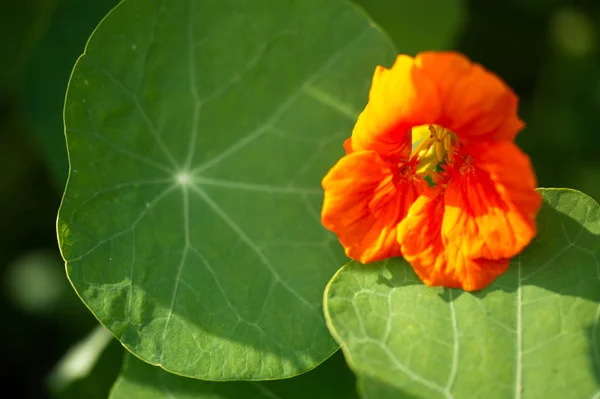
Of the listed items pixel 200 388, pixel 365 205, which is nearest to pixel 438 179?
pixel 365 205

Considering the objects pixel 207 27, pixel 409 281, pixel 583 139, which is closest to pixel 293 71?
pixel 207 27

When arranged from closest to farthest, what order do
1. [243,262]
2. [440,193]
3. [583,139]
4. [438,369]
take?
[438,369] < [440,193] < [243,262] < [583,139]

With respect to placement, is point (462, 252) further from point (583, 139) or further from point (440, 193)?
point (583, 139)

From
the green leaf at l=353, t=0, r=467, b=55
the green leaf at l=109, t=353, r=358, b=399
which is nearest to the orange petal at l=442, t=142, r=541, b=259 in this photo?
the green leaf at l=109, t=353, r=358, b=399

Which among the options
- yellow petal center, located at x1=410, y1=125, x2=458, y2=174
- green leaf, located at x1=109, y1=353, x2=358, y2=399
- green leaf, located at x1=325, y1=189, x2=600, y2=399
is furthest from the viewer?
green leaf, located at x1=109, y1=353, x2=358, y2=399

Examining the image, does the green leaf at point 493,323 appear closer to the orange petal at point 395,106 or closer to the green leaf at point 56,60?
the orange petal at point 395,106

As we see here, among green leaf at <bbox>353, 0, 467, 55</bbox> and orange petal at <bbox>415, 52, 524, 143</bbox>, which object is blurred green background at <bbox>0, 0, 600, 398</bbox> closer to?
green leaf at <bbox>353, 0, 467, 55</bbox>

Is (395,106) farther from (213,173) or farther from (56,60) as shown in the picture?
(56,60)

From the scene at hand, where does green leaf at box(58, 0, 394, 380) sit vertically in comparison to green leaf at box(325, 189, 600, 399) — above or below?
above
